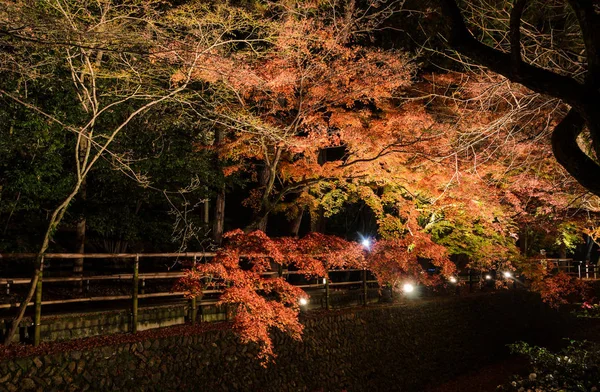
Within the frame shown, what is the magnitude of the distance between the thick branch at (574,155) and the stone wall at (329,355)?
6.87m

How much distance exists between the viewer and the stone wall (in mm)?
7598

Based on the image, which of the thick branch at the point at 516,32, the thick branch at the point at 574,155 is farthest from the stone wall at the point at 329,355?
the thick branch at the point at 516,32

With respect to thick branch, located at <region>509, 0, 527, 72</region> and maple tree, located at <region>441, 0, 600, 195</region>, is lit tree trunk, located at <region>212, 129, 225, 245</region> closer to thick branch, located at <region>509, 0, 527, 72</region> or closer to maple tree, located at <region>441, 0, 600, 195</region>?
maple tree, located at <region>441, 0, 600, 195</region>

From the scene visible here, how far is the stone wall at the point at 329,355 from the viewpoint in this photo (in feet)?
24.9

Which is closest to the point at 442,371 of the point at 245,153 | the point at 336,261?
the point at 336,261

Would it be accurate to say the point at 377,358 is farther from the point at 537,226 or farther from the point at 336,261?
the point at 537,226

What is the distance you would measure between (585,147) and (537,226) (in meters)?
9.79

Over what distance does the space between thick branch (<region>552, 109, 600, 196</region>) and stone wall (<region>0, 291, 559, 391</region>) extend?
270 inches

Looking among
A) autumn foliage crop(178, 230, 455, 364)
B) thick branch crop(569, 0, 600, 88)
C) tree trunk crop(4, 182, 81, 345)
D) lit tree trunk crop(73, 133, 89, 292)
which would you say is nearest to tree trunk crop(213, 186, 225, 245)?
autumn foliage crop(178, 230, 455, 364)

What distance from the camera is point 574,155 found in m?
5.06

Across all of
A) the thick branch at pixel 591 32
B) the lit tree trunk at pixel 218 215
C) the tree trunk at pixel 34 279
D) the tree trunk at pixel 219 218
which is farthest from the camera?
the tree trunk at pixel 219 218

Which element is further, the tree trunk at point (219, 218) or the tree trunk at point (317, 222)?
the tree trunk at point (317, 222)

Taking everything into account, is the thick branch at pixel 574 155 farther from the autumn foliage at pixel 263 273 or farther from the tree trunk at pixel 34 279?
the tree trunk at pixel 34 279

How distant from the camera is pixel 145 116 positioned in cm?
1218
